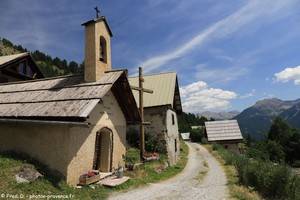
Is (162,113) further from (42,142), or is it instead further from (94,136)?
(42,142)

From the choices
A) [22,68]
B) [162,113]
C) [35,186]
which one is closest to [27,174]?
[35,186]

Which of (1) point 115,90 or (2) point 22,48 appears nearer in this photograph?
(1) point 115,90

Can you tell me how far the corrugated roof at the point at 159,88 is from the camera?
2477cm

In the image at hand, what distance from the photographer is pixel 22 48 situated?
108 meters

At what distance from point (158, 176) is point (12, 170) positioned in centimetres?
854

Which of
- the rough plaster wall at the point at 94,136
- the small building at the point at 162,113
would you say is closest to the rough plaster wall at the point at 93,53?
the rough plaster wall at the point at 94,136

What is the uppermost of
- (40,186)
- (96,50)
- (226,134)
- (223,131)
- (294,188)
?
(96,50)

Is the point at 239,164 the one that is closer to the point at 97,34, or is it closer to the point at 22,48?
the point at 97,34

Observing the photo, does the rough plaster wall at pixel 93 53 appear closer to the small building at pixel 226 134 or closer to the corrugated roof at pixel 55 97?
the corrugated roof at pixel 55 97

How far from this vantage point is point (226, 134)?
174 feet

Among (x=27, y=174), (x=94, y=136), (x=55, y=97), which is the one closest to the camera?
(x=27, y=174)

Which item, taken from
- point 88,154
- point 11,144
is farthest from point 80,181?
point 11,144

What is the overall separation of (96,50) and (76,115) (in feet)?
17.6

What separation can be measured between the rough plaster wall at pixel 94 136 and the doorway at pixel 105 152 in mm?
286
